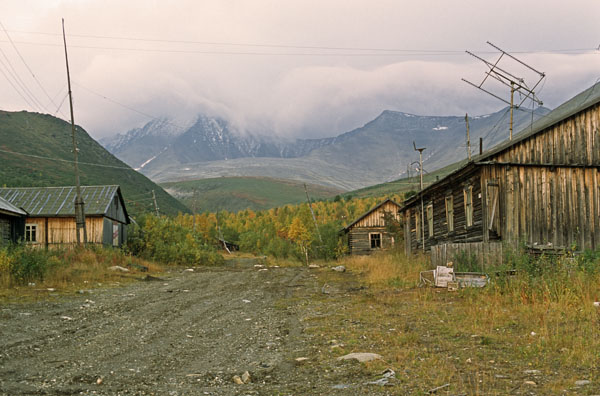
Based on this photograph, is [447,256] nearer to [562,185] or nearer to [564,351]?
[562,185]

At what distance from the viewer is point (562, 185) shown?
19359mm

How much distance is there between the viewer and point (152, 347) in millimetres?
8930

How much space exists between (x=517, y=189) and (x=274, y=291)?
10165mm

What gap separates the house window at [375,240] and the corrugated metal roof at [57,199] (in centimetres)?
2293

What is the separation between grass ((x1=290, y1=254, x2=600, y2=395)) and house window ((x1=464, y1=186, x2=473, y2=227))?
292 inches

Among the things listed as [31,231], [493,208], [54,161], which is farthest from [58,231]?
[54,161]

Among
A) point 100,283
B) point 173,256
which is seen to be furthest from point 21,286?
point 173,256

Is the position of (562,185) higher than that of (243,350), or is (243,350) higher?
(562,185)

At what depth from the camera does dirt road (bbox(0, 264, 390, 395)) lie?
21.0ft

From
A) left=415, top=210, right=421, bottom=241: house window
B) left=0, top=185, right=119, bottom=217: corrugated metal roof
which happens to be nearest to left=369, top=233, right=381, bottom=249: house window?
left=415, top=210, right=421, bottom=241: house window

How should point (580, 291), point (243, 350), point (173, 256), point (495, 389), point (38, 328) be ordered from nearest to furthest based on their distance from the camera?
1. point (495, 389)
2. point (243, 350)
3. point (38, 328)
4. point (580, 291)
5. point (173, 256)

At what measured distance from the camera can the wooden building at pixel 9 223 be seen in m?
27.9

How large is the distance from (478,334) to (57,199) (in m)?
36.0

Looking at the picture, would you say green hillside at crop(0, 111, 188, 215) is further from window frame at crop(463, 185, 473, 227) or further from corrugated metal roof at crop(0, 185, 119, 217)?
window frame at crop(463, 185, 473, 227)
